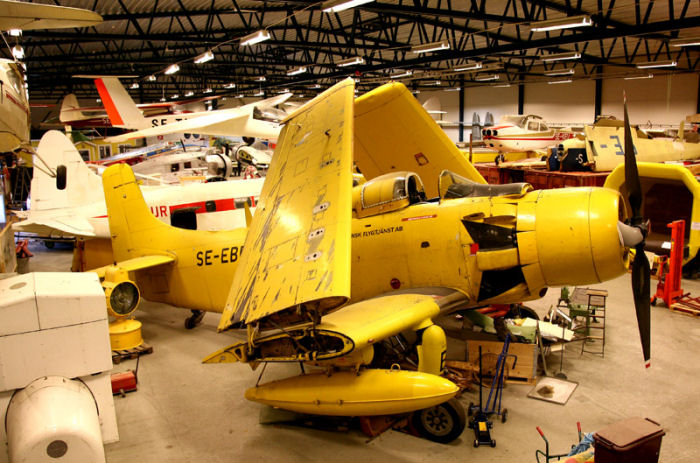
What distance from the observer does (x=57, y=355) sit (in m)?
3.12

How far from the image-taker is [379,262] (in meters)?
5.80

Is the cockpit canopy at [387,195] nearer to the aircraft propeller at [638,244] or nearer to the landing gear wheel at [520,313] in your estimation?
the aircraft propeller at [638,244]

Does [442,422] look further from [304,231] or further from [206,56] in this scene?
[206,56]

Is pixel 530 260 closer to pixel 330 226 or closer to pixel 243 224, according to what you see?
pixel 330 226

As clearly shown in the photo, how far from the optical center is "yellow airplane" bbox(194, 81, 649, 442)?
12.9 ft

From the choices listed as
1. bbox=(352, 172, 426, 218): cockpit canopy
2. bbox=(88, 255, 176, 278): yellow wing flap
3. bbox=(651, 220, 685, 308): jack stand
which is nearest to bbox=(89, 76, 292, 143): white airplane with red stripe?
bbox=(88, 255, 176, 278): yellow wing flap

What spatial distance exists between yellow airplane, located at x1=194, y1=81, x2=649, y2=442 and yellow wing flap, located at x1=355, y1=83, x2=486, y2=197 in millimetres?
1681

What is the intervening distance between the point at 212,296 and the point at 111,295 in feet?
4.17

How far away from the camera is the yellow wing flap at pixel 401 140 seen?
729 cm

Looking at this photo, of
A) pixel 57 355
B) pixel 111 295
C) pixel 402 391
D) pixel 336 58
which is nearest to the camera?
pixel 57 355

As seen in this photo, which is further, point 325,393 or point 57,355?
point 325,393

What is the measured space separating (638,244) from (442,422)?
2516 millimetres

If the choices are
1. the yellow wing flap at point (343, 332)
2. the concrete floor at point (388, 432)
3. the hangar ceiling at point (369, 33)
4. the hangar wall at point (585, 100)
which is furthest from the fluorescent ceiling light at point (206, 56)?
the hangar wall at point (585, 100)

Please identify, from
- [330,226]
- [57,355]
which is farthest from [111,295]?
[330,226]
